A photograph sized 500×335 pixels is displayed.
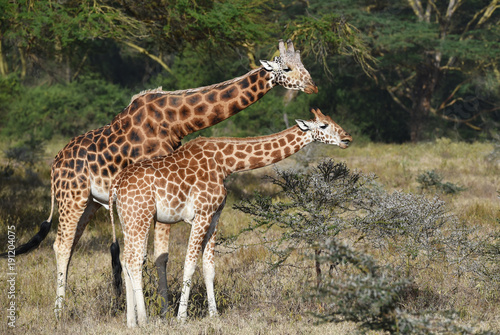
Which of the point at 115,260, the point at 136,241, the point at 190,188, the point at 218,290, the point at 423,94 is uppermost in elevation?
the point at 190,188

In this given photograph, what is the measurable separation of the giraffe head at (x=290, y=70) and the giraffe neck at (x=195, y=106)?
104 millimetres

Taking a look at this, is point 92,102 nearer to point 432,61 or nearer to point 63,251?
point 432,61

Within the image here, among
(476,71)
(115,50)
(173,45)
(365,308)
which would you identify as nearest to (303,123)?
(365,308)

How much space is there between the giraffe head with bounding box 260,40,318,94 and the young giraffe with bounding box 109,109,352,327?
336 millimetres

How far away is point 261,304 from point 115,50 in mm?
38352

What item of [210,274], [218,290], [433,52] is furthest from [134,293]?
[433,52]

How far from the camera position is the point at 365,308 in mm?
4543

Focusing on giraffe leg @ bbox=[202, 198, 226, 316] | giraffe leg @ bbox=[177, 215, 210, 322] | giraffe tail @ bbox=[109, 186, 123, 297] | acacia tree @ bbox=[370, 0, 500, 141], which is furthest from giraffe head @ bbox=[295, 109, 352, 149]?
acacia tree @ bbox=[370, 0, 500, 141]

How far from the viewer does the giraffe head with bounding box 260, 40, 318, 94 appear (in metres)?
6.11

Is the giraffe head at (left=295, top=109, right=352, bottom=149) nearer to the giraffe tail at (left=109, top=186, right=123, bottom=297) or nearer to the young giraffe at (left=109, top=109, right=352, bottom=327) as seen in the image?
the young giraffe at (left=109, top=109, right=352, bottom=327)

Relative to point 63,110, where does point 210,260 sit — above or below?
above

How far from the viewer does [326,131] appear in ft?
19.5

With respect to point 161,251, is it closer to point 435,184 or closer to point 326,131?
point 326,131

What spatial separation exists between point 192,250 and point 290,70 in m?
2.08
